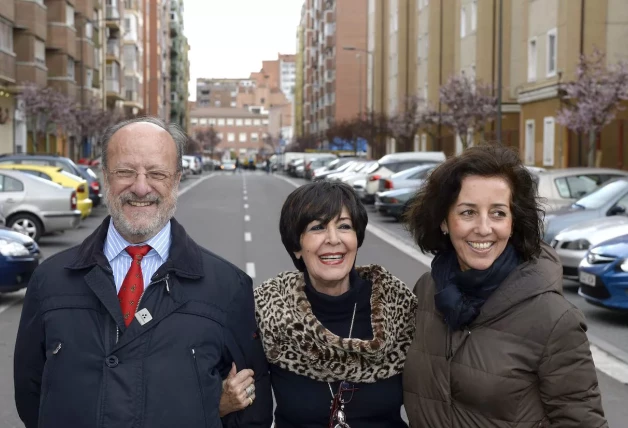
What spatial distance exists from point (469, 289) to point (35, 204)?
1787 centimetres

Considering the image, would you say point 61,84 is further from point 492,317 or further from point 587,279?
point 492,317

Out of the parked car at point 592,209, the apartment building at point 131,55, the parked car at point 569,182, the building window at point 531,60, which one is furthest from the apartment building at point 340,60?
the parked car at point 592,209

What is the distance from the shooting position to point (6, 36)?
147ft

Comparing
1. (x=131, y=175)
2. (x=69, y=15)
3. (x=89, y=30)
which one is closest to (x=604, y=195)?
(x=131, y=175)

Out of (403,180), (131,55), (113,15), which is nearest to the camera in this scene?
(403,180)

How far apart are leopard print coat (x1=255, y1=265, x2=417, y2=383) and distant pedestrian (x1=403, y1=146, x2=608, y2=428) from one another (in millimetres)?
96

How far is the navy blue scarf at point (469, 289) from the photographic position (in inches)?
138

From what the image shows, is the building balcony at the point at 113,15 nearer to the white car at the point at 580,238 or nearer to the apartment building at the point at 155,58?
the apartment building at the point at 155,58

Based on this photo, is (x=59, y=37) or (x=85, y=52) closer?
(x=59, y=37)

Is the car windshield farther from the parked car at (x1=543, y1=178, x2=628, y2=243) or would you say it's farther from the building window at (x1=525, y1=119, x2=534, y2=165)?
the building window at (x1=525, y1=119, x2=534, y2=165)

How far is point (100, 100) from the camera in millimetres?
65625

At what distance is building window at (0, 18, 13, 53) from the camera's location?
43781mm

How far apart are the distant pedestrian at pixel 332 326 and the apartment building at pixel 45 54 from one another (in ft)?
135

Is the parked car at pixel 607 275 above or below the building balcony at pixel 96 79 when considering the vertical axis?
below
